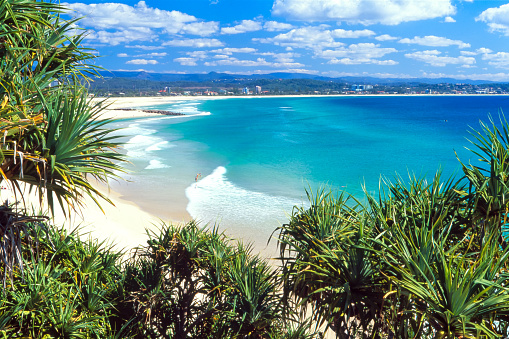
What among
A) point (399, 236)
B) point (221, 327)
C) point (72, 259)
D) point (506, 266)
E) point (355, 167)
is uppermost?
point (399, 236)

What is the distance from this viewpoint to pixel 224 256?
7.34 metres

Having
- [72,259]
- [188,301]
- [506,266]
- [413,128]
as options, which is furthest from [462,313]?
[413,128]

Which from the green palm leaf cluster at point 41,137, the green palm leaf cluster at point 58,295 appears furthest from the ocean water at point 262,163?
the green palm leaf cluster at point 41,137

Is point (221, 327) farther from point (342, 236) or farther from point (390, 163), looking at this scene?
point (390, 163)

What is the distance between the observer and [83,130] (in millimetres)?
Result: 4391

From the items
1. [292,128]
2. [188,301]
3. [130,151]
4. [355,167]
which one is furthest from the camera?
[292,128]

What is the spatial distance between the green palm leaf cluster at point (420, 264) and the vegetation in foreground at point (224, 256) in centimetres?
2

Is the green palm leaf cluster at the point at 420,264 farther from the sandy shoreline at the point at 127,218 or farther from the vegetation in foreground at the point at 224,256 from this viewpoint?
the sandy shoreline at the point at 127,218

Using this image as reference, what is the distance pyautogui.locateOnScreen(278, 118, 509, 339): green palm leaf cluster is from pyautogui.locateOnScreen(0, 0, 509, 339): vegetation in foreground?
Result: 0.02 m

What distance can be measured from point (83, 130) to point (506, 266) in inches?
197

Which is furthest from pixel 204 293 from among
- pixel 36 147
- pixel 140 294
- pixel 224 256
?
pixel 36 147

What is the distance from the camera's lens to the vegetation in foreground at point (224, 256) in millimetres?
3844

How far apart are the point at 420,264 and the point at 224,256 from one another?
4.11m

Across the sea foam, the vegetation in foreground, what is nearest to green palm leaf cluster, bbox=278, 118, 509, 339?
the vegetation in foreground
